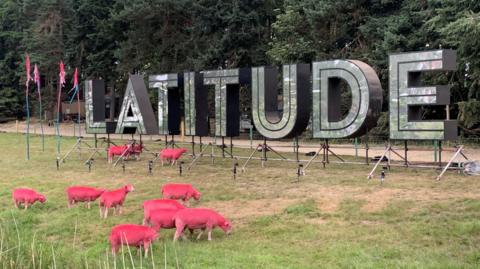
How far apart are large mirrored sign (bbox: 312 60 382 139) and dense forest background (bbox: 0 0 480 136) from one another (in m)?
8.98

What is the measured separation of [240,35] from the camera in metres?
36.5

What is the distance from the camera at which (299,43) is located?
1319 inches

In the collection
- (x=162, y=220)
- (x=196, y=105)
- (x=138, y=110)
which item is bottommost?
(x=162, y=220)

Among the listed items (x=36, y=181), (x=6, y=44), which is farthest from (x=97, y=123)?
(x=6, y=44)

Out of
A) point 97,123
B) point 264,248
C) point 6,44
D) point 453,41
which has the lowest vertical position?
point 264,248

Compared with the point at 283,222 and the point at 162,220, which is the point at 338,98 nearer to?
the point at 283,222

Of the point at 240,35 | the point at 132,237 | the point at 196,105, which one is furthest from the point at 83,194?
the point at 240,35

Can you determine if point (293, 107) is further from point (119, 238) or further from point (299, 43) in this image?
point (299, 43)

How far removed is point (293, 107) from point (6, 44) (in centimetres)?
5146

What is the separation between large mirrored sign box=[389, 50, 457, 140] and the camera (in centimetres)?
1474

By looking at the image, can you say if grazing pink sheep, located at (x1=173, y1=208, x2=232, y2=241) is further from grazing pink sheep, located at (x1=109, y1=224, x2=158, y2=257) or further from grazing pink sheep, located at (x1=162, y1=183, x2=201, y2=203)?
grazing pink sheep, located at (x1=162, y1=183, x2=201, y2=203)

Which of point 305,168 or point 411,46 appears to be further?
point 411,46

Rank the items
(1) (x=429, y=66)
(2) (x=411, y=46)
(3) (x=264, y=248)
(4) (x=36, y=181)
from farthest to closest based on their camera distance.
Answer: (2) (x=411, y=46), (4) (x=36, y=181), (1) (x=429, y=66), (3) (x=264, y=248)

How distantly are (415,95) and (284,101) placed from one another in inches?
162
